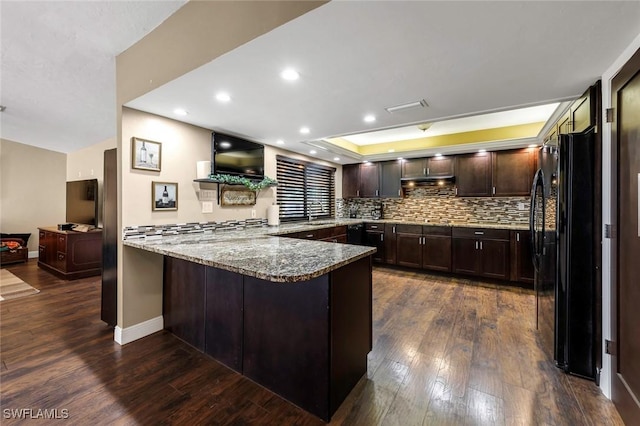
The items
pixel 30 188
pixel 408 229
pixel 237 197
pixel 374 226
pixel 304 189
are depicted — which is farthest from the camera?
pixel 30 188

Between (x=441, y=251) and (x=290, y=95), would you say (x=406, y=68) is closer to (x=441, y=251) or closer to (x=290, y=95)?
(x=290, y=95)

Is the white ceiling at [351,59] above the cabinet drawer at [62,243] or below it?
above

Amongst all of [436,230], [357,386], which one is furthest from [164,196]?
[436,230]

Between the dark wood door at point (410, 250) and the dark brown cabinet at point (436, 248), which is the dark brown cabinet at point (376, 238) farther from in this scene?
the dark brown cabinet at point (436, 248)

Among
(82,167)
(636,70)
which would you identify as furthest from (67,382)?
(82,167)

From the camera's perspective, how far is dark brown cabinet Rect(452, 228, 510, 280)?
397 cm

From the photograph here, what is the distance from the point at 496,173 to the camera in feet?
13.9

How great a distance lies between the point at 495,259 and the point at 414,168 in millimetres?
2001

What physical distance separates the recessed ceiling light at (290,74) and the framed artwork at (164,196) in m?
1.65

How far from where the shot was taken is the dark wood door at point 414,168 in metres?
4.83

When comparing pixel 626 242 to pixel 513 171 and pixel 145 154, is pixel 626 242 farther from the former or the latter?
pixel 145 154

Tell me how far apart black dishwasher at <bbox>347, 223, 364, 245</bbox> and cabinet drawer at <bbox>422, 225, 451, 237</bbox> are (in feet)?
3.80

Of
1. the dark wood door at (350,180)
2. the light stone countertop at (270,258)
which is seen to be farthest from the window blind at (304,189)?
the light stone countertop at (270,258)

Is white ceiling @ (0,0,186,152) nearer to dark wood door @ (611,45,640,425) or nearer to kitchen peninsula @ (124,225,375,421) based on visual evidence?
kitchen peninsula @ (124,225,375,421)
